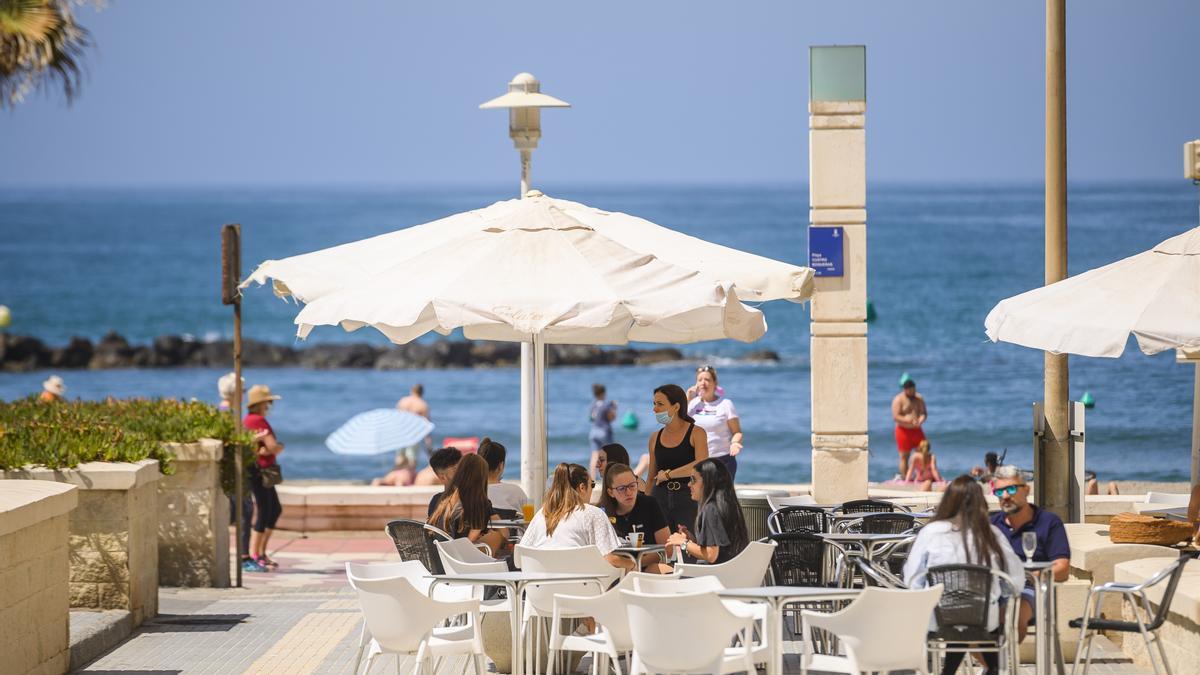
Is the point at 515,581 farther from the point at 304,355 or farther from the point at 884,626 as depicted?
the point at 304,355

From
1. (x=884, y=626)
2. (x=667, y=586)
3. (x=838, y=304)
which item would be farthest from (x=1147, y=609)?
(x=838, y=304)

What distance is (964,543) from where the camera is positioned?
24.2 ft

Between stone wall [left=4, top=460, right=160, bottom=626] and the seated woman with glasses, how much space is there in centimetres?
Result: 324

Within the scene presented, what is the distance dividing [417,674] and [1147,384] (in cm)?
4939

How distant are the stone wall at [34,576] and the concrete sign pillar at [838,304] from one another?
6.35 m

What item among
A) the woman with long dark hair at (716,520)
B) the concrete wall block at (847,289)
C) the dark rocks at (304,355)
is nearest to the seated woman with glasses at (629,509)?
the woman with long dark hair at (716,520)

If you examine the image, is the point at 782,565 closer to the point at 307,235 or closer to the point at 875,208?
the point at 307,235

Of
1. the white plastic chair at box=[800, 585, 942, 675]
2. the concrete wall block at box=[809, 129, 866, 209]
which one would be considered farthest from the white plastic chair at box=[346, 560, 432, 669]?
the concrete wall block at box=[809, 129, 866, 209]

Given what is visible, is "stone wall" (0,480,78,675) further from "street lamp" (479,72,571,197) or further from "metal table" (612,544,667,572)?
"street lamp" (479,72,571,197)

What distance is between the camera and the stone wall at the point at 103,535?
10.4m

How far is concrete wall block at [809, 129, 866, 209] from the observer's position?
13.4 meters

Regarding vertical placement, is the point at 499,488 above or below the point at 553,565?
above

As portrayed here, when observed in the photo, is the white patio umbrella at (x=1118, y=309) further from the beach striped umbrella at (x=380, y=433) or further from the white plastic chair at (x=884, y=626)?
the beach striped umbrella at (x=380, y=433)

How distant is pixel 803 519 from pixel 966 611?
3.05 metres
